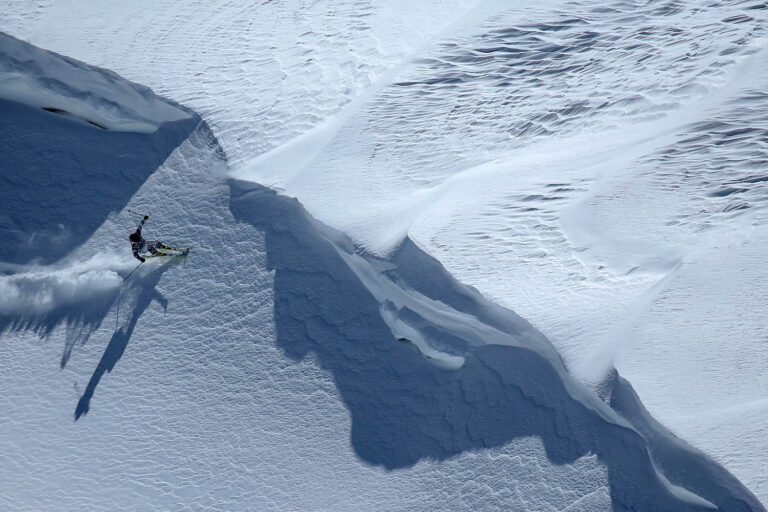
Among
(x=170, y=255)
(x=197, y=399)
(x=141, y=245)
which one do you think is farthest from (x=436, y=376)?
(x=141, y=245)

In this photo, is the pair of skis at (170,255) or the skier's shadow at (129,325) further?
the pair of skis at (170,255)

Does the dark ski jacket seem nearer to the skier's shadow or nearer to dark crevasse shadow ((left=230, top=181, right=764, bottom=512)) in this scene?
the skier's shadow

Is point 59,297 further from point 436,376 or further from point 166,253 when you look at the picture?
point 436,376

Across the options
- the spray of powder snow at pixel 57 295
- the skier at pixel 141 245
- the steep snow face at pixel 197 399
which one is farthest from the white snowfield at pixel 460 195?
the skier at pixel 141 245

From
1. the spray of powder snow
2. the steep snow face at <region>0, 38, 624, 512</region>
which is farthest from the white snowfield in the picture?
the spray of powder snow

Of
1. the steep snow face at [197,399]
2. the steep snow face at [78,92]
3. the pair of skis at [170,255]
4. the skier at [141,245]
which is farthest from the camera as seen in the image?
the steep snow face at [78,92]

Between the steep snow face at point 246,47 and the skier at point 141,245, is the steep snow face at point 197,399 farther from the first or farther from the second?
the steep snow face at point 246,47
